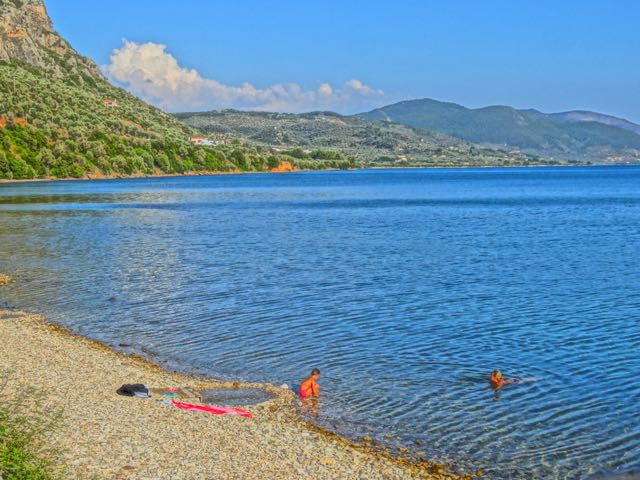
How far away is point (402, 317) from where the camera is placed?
25531 mm

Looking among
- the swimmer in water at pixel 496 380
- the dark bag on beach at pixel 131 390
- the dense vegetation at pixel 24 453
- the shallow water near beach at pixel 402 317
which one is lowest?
the shallow water near beach at pixel 402 317

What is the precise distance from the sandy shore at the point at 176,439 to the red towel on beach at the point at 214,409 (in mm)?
234

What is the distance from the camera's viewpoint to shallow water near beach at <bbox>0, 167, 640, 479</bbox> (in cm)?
1535

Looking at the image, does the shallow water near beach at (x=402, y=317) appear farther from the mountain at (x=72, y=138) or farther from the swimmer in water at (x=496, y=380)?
the mountain at (x=72, y=138)

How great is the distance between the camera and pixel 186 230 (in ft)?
192

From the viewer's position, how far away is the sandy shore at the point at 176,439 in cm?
1202

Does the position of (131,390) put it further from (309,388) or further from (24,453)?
(24,453)

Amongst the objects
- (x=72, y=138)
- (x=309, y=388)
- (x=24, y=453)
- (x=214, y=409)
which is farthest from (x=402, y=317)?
(x=72, y=138)

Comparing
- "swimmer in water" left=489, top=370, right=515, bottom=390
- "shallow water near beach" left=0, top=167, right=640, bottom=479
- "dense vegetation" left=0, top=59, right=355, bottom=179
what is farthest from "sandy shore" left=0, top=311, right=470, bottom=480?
"dense vegetation" left=0, top=59, right=355, bottom=179

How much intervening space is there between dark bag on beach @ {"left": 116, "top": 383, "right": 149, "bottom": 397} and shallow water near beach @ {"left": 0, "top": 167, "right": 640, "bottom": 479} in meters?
3.01

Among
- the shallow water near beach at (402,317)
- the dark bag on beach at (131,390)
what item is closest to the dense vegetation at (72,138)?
the shallow water near beach at (402,317)

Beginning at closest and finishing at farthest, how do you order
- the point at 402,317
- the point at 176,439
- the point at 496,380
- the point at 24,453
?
the point at 24,453 → the point at 176,439 → the point at 496,380 → the point at 402,317

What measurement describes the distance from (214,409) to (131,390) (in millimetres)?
2002

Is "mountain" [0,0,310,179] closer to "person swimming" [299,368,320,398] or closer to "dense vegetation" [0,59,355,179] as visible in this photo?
"dense vegetation" [0,59,355,179]
